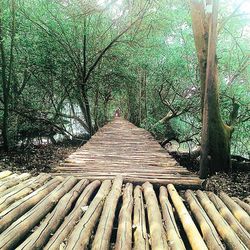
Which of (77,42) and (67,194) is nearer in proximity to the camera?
Answer: (67,194)

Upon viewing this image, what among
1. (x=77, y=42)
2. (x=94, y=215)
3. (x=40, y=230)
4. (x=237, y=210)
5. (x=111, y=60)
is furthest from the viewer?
(x=111, y=60)

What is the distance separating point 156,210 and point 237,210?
2.35ft

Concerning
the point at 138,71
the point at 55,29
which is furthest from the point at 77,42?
the point at 138,71

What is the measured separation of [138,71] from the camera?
1477cm

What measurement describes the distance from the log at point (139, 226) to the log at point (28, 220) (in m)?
0.75

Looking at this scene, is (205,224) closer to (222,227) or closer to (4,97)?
(222,227)

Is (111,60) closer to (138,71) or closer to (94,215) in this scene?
(138,71)

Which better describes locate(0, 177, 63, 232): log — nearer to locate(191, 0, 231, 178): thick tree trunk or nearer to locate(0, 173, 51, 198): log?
locate(0, 173, 51, 198): log

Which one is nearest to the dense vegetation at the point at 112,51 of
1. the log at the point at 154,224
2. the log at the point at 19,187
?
the log at the point at 19,187

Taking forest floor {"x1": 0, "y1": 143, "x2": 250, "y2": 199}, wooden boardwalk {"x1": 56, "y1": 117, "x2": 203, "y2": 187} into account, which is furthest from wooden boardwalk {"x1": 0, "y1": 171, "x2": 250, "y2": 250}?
forest floor {"x1": 0, "y1": 143, "x2": 250, "y2": 199}

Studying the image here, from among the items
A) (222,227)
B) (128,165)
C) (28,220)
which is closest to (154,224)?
(222,227)

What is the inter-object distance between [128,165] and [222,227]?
252cm

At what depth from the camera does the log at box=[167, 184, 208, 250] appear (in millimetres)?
2038

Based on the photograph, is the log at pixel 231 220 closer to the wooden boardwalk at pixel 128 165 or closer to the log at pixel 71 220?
the wooden boardwalk at pixel 128 165
